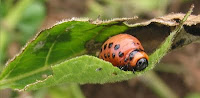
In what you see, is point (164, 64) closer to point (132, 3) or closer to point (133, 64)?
point (132, 3)

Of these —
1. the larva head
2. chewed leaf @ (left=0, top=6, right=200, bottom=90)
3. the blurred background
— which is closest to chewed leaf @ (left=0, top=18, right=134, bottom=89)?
chewed leaf @ (left=0, top=6, right=200, bottom=90)

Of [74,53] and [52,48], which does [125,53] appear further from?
[52,48]

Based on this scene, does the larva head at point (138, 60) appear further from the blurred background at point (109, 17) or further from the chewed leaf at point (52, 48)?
the blurred background at point (109, 17)

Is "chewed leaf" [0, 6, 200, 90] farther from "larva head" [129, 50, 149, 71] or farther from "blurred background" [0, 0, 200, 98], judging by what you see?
"blurred background" [0, 0, 200, 98]

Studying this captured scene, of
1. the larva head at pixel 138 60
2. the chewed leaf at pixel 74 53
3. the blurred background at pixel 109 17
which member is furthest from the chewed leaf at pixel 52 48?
the blurred background at pixel 109 17

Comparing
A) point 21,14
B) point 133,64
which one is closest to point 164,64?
point 21,14

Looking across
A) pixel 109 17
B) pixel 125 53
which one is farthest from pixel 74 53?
pixel 109 17

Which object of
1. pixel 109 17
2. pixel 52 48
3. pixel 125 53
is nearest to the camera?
pixel 52 48
